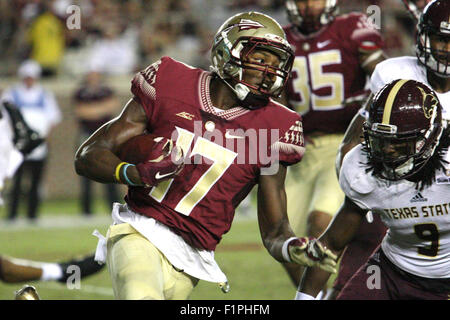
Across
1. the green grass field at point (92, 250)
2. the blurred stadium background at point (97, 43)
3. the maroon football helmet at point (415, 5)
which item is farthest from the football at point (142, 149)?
the blurred stadium background at point (97, 43)

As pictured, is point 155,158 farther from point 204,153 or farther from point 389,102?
point 389,102

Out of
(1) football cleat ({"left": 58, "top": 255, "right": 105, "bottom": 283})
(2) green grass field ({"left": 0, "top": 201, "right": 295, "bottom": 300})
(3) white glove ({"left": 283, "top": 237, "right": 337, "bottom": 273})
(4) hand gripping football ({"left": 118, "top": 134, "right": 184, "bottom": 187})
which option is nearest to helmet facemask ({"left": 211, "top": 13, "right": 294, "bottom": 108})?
(4) hand gripping football ({"left": 118, "top": 134, "right": 184, "bottom": 187})

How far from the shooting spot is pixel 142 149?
3.61 m

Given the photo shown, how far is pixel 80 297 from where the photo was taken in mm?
6273

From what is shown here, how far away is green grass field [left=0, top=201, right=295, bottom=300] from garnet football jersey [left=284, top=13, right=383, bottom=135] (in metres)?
1.39

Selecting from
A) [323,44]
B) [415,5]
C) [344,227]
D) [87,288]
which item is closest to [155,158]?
[344,227]

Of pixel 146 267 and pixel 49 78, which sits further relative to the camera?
pixel 49 78

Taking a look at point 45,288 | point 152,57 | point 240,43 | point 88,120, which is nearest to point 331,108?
point 240,43

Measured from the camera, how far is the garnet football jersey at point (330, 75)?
5.48m

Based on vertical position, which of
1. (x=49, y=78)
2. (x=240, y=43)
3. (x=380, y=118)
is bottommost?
(x=49, y=78)

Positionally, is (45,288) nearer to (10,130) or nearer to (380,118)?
(10,130)

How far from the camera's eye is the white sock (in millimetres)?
5723

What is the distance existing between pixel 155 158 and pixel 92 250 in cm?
549

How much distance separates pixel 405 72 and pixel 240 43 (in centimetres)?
97
